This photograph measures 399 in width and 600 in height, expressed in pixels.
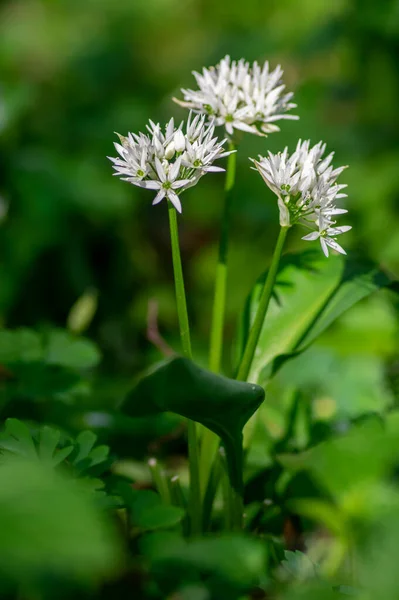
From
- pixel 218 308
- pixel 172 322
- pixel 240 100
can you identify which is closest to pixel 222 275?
pixel 218 308

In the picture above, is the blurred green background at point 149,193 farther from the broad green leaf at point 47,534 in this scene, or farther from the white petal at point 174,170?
the broad green leaf at point 47,534

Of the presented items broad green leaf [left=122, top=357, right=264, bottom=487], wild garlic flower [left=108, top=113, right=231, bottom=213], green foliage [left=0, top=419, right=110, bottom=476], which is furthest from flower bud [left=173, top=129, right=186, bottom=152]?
green foliage [left=0, top=419, right=110, bottom=476]

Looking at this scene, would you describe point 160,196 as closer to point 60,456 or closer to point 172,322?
point 60,456

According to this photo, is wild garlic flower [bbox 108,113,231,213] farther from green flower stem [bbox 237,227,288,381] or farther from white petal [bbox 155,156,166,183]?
green flower stem [bbox 237,227,288,381]

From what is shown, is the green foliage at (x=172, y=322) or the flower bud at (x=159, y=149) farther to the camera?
the flower bud at (x=159, y=149)

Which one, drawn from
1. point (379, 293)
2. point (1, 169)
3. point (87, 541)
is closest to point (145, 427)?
point (87, 541)

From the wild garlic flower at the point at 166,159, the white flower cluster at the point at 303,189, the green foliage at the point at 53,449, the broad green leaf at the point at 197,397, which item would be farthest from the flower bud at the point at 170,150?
the green foliage at the point at 53,449

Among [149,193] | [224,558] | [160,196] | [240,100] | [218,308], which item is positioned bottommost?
[224,558]
